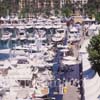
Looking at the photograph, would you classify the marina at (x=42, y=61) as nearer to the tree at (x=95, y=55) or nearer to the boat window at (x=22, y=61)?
the boat window at (x=22, y=61)

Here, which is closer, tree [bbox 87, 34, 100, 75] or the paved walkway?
tree [bbox 87, 34, 100, 75]

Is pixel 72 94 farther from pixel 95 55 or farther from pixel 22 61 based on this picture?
pixel 22 61

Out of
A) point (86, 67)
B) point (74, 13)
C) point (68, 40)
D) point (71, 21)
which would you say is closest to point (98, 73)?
point (86, 67)

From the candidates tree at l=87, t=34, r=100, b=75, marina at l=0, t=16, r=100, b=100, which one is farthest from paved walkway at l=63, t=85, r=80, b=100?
tree at l=87, t=34, r=100, b=75

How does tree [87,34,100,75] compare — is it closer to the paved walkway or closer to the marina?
the marina

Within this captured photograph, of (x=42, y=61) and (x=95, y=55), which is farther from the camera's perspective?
(x=42, y=61)

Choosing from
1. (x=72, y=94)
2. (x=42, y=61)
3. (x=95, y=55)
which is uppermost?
(x=95, y=55)

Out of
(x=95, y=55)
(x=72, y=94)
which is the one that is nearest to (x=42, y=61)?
(x=72, y=94)

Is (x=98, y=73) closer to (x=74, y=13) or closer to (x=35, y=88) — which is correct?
(x=35, y=88)

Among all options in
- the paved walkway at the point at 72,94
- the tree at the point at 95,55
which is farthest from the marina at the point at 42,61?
the tree at the point at 95,55

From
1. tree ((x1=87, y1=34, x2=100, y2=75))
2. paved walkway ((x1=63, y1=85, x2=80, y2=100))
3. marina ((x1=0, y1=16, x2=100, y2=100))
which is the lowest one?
paved walkway ((x1=63, y1=85, x2=80, y2=100))

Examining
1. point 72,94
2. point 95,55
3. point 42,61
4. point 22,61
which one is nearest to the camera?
point 95,55
